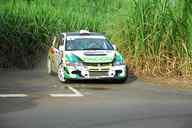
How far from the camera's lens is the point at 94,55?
67.5ft

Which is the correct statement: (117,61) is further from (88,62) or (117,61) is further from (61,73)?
(61,73)

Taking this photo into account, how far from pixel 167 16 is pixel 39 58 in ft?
23.9

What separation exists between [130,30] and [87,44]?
9.07 feet

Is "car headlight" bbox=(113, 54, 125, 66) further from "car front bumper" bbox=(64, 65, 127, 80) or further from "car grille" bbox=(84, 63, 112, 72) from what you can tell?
"car grille" bbox=(84, 63, 112, 72)

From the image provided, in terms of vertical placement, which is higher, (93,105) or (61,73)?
(61,73)

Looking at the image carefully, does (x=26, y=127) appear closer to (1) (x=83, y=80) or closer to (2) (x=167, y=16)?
(1) (x=83, y=80)

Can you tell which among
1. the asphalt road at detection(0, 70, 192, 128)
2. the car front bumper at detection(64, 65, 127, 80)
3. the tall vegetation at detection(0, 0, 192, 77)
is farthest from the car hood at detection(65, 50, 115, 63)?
the tall vegetation at detection(0, 0, 192, 77)

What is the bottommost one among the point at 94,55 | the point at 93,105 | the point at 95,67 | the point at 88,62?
the point at 93,105

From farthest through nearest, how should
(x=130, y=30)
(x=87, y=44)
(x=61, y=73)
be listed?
1. (x=130, y=30)
2. (x=87, y=44)
3. (x=61, y=73)

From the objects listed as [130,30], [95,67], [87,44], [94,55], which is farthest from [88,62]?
[130,30]

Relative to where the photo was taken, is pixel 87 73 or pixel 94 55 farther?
pixel 94 55

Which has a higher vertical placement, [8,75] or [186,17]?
[186,17]

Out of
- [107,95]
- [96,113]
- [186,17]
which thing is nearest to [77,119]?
[96,113]

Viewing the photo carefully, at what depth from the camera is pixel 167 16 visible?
23234 millimetres
